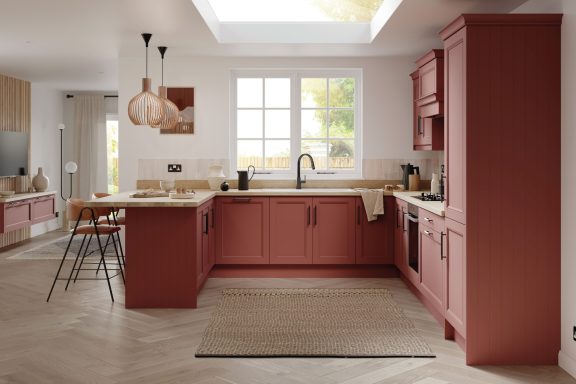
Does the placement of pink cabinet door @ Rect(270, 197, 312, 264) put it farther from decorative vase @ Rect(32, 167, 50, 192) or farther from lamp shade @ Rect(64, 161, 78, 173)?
lamp shade @ Rect(64, 161, 78, 173)

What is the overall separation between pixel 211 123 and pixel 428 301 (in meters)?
3.18

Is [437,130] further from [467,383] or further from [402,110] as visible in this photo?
[467,383]

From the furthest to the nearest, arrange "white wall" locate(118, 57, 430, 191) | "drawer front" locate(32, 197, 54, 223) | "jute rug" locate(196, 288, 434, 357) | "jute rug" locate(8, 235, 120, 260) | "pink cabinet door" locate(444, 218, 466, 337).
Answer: "drawer front" locate(32, 197, 54, 223), "jute rug" locate(8, 235, 120, 260), "white wall" locate(118, 57, 430, 191), "jute rug" locate(196, 288, 434, 357), "pink cabinet door" locate(444, 218, 466, 337)

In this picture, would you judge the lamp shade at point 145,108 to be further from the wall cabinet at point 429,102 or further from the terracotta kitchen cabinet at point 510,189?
the terracotta kitchen cabinet at point 510,189

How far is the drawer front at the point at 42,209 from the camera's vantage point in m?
8.37

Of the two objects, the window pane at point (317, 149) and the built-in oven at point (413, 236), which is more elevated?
the window pane at point (317, 149)

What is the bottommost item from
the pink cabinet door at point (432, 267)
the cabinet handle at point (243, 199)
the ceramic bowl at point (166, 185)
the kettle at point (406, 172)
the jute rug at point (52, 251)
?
the jute rug at point (52, 251)

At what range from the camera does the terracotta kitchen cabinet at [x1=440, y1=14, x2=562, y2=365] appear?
3.43 metres

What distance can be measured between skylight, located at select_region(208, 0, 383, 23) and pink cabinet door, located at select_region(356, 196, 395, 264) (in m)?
2.19

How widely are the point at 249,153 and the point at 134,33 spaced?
1.94 m

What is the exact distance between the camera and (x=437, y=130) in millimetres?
5676

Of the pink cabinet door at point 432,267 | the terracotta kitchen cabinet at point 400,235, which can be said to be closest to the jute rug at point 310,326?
the pink cabinet door at point 432,267

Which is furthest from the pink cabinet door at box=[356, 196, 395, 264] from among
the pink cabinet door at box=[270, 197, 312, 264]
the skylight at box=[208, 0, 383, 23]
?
the skylight at box=[208, 0, 383, 23]

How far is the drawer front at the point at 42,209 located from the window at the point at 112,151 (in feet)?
5.70
